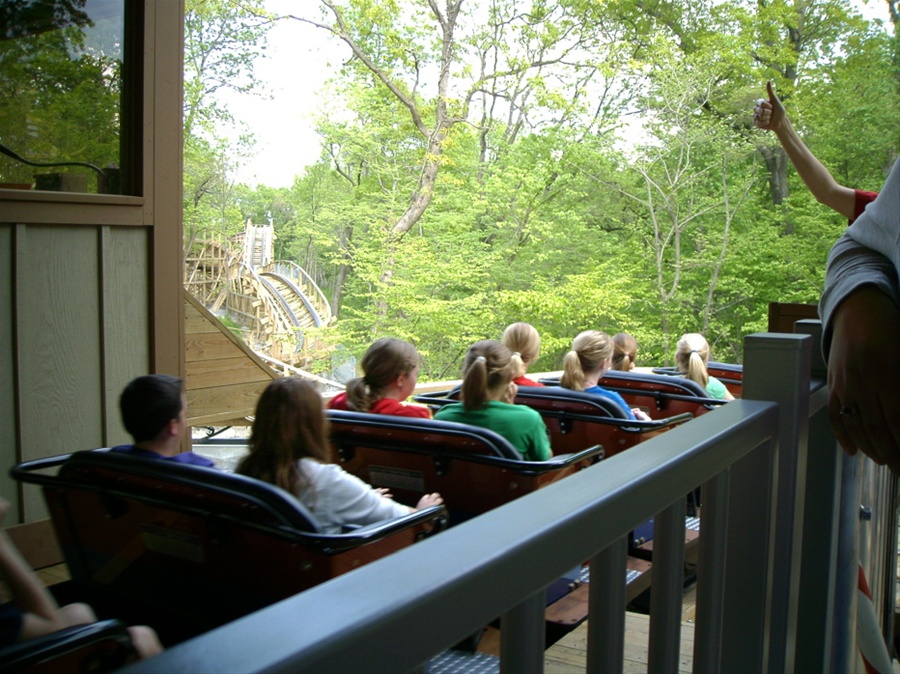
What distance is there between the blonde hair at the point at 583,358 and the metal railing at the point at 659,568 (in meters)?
2.27

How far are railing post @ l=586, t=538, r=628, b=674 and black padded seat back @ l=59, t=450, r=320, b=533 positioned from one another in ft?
3.62

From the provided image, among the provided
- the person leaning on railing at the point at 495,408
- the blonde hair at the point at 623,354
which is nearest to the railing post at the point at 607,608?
the person leaning on railing at the point at 495,408

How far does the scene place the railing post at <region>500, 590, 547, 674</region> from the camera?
645 millimetres

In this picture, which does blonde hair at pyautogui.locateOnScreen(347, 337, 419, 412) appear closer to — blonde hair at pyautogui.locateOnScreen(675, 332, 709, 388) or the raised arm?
the raised arm

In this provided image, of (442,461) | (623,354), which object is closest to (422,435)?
(442,461)

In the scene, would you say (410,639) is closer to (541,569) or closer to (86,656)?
(541,569)

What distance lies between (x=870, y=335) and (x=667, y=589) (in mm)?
352

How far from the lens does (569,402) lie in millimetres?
3623

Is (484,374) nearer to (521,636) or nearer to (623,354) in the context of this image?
(623,354)

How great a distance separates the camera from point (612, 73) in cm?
1806

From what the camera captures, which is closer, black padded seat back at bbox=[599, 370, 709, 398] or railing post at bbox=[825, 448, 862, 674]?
railing post at bbox=[825, 448, 862, 674]

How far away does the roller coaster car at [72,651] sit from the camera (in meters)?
1.02

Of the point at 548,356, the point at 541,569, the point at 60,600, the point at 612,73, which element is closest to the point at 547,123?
the point at 612,73

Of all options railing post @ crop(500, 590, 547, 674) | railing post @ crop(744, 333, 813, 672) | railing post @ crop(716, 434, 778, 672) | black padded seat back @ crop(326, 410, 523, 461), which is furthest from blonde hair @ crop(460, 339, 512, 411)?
railing post @ crop(500, 590, 547, 674)
